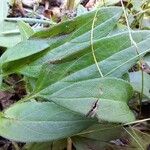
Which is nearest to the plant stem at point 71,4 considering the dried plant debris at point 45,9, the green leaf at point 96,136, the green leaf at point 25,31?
the dried plant debris at point 45,9

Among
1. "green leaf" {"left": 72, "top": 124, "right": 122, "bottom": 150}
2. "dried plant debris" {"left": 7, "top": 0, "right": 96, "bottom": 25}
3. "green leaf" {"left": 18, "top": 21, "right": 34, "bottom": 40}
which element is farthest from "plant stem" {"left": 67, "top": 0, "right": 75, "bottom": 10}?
"green leaf" {"left": 72, "top": 124, "right": 122, "bottom": 150}

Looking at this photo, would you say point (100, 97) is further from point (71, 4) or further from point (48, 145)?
point (71, 4)

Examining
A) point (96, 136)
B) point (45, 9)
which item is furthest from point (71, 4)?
point (96, 136)

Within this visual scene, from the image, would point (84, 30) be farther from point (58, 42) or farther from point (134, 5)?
point (134, 5)

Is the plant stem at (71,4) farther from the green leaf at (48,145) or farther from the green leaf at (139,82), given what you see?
the green leaf at (48,145)

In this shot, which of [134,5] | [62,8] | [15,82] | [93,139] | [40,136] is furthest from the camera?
[62,8]

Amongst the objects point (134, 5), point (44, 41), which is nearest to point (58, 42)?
point (44, 41)

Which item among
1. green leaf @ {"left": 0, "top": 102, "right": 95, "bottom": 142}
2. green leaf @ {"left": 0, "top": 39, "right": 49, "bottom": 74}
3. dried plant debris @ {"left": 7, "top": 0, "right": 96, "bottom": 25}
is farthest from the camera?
dried plant debris @ {"left": 7, "top": 0, "right": 96, "bottom": 25}

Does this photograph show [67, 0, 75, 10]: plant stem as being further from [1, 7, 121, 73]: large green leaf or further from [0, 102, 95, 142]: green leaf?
[0, 102, 95, 142]: green leaf

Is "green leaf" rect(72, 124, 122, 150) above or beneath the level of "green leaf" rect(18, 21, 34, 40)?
beneath
